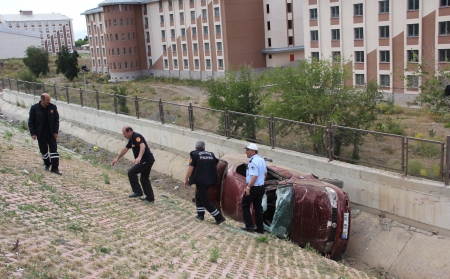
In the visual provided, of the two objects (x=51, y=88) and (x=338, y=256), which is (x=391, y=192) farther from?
(x=51, y=88)

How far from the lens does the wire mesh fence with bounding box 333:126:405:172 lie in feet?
33.0

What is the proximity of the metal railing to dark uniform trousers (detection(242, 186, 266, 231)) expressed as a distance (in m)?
3.08

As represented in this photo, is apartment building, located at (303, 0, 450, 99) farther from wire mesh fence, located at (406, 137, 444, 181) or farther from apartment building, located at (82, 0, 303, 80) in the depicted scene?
wire mesh fence, located at (406, 137, 444, 181)

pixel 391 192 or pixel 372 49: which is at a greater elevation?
pixel 372 49

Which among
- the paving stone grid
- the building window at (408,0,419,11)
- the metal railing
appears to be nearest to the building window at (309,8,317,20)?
the building window at (408,0,419,11)

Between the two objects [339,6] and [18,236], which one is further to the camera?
[339,6]

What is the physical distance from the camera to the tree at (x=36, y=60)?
235 feet

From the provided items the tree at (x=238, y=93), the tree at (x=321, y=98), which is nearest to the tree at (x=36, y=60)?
the tree at (x=238, y=93)

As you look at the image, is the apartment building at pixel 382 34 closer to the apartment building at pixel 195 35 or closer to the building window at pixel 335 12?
the building window at pixel 335 12

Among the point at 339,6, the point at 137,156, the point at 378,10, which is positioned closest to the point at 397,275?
the point at 137,156

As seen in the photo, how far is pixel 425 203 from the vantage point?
9320 millimetres

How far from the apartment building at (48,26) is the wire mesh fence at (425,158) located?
13183 centimetres

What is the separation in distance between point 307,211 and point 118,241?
3.73m

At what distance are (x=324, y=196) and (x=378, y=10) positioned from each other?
3450 cm
